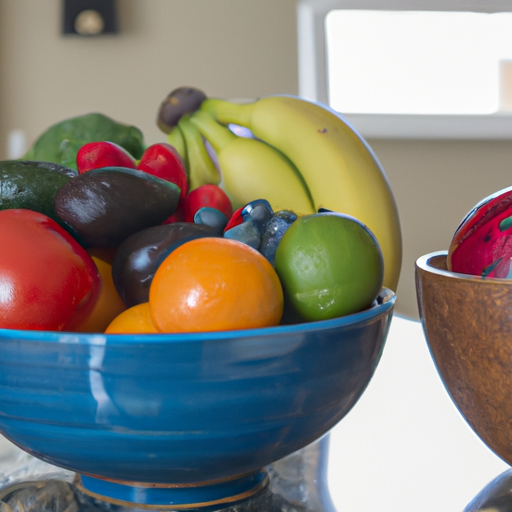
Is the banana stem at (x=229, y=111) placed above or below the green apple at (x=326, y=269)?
above

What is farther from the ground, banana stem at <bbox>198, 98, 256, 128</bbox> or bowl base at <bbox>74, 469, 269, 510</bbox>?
banana stem at <bbox>198, 98, 256, 128</bbox>

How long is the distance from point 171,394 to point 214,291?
45 millimetres

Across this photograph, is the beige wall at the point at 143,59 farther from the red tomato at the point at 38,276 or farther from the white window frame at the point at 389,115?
the red tomato at the point at 38,276

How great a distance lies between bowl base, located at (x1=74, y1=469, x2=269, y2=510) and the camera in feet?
0.89

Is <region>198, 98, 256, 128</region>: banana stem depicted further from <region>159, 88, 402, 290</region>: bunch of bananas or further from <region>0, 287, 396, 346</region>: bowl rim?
<region>0, 287, 396, 346</region>: bowl rim

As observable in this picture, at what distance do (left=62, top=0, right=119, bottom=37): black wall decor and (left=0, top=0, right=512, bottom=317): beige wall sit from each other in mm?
46

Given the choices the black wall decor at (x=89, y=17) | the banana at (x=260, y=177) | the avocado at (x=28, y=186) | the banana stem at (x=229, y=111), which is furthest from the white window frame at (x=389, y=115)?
the avocado at (x=28, y=186)

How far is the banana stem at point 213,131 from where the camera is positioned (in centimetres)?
78

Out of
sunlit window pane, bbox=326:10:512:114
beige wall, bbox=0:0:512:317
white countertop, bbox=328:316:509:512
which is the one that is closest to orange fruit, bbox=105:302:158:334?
white countertop, bbox=328:316:509:512

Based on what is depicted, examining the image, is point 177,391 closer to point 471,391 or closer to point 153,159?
point 471,391

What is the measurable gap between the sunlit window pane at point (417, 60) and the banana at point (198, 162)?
184 centimetres

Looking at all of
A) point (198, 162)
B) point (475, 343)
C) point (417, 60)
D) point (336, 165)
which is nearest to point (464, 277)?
point (475, 343)

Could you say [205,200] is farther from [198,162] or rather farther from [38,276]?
[198,162]

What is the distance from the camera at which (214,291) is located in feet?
0.82
